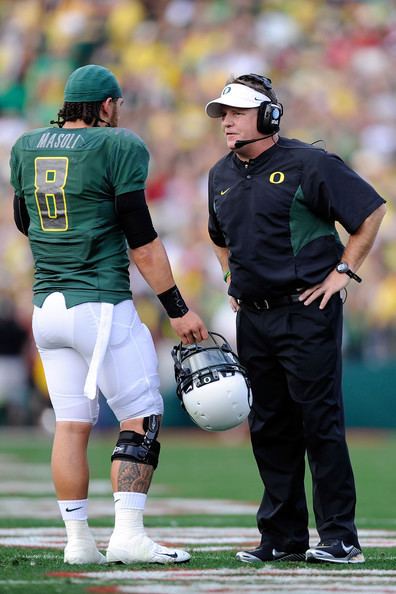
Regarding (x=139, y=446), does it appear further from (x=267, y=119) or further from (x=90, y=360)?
(x=267, y=119)

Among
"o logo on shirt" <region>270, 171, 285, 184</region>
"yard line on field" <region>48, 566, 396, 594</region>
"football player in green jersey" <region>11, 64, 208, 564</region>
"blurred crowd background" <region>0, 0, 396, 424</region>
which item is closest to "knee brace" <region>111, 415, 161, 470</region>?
"football player in green jersey" <region>11, 64, 208, 564</region>

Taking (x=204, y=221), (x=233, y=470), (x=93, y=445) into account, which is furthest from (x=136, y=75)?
(x=233, y=470)

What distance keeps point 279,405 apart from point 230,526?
1999 mm

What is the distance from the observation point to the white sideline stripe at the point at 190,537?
6.24 m

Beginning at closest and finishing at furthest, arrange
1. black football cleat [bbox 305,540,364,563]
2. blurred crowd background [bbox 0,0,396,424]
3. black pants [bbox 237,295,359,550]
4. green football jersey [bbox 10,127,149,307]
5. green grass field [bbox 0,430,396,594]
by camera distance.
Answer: green grass field [bbox 0,430,396,594], green football jersey [bbox 10,127,149,307], black football cleat [bbox 305,540,364,563], black pants [bbox 237,295,359,550], blurred crowd background [bbox 0,0,396,424]

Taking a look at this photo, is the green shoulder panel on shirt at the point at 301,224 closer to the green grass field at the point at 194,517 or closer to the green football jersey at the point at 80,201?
the green football jersey at the point at 80,201

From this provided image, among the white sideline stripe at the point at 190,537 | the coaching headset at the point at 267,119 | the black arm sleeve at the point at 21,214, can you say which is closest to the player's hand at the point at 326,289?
the coaching headset at the point at 267,119

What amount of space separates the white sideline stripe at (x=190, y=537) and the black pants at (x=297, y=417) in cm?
53

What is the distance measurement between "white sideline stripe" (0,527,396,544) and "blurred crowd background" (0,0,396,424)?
8.71 metres

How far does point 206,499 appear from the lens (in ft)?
31.5

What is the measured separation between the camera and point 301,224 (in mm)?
5469

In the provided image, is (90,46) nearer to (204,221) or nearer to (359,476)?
(204,221)

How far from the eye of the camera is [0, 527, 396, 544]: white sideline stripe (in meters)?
6.24

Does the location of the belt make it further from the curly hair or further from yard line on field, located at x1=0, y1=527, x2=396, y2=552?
yard line on field, located at x1=0, y1=527, x2=396, y2=552
